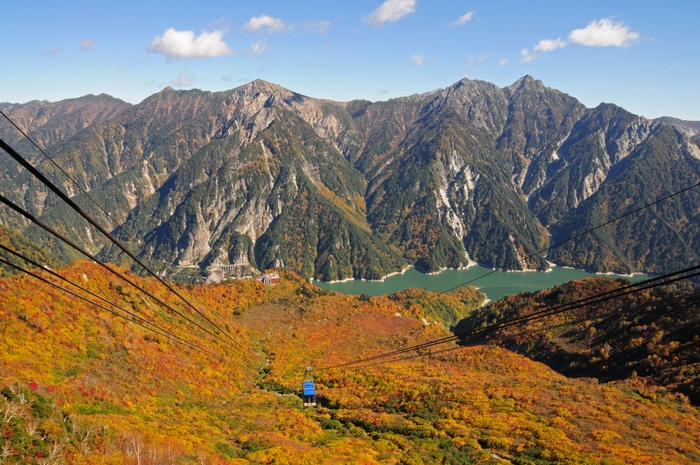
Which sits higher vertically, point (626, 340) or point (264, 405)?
point (264, 405)

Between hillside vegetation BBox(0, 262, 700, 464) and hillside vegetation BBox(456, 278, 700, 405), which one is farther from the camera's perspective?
hillside vegetation BBox(456, 278, 700, 405)

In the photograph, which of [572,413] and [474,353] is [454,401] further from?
[474,353]

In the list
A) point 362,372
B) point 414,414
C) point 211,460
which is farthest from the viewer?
point 362,372

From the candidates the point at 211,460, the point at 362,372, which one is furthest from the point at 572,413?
the point at 211,460

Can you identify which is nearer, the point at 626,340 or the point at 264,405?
the point at 264,405

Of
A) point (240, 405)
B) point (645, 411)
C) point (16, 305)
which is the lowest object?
point (645, 411)

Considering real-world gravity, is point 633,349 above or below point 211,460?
below

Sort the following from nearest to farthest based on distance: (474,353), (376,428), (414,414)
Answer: (376,428), (414,414), (474,353)

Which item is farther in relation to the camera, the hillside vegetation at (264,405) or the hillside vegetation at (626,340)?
the hillside vegetation at (626,340)
